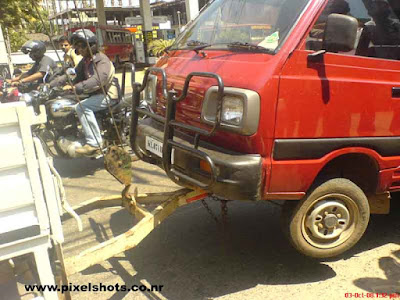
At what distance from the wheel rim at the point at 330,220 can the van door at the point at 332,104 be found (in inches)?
10.2

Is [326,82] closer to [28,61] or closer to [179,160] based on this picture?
[179,160]

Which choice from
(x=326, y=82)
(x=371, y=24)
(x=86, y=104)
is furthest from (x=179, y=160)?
(x=86, y=104)

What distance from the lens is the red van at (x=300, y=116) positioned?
2.49 metres

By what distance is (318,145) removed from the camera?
2.64 metres

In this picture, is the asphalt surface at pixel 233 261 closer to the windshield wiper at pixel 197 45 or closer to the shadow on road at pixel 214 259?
the shadow on road at pixel 214 259

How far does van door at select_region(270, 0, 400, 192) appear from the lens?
2.54m

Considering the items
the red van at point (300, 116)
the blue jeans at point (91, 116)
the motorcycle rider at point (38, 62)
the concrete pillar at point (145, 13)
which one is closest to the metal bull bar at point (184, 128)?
the red van at point (300, 116)

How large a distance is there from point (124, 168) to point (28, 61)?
1207 centimetres

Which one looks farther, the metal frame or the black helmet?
the black helmet

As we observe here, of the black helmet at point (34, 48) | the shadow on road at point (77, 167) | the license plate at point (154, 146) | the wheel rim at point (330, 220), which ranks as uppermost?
the black helmet at point (34, 48)

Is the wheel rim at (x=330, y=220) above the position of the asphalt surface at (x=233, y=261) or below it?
above

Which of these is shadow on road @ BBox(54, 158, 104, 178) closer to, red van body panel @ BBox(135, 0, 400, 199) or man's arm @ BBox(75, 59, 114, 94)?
man's arm @ BBox(75, 59, 114, 94)

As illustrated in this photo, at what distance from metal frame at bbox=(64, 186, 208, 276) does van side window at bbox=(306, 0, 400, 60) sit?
5.24 feet

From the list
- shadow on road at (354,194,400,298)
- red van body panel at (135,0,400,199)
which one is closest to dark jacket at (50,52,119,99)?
red van body panel at (135,0,400,199)
